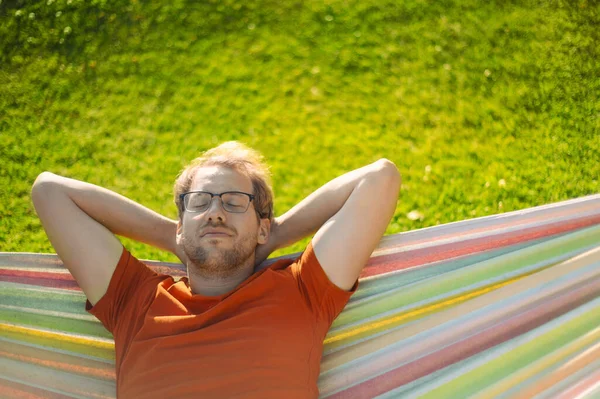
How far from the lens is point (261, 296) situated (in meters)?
2.39

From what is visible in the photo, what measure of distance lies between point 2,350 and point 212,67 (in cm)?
346

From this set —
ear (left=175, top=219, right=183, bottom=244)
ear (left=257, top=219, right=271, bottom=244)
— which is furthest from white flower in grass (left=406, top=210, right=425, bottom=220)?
ear (left=175, top=219, right=183, bottom=244)

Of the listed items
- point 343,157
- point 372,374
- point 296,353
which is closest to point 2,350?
point 296,353

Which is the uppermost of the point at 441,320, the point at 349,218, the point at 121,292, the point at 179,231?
the point at 349,218

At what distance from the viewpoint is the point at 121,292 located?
2512 mm

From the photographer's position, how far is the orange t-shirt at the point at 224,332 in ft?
7.24

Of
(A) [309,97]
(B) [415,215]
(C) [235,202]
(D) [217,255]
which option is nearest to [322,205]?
(C) [235,202]

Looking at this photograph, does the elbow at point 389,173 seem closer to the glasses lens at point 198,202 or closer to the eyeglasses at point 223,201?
the eyeglasses at point 223,201

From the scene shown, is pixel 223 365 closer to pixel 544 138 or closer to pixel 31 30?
pixel 544 138

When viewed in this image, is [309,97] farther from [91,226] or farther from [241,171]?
[91,226]

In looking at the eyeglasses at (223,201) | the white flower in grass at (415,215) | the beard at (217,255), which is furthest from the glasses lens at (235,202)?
the white flower in grass at (415,215)

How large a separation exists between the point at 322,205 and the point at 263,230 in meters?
0.25

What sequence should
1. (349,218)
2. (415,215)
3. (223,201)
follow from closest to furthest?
1. (349,218)
2. (223,201)
3. (415,215)

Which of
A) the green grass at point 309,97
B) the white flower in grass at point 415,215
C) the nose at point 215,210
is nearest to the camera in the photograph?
the nose at point 215,210
